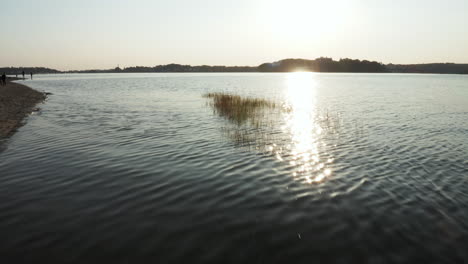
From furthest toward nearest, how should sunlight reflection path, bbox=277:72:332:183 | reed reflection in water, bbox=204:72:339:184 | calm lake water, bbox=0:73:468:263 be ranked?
reed reflection in water, bbox=204:72:339:184, sunlight reflection path, bbox=277:72:332:183, calm lake water, bbox=0:73:468:263

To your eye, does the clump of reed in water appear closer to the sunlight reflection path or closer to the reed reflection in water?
the reed reflection in water

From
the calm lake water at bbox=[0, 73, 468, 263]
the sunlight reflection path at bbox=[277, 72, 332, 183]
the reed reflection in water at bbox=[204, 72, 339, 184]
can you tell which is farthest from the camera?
the reed reflection in water at bbox=[204, 72, 339, 184]

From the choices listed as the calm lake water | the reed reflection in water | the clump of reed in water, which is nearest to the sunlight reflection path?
the reed reflection in water

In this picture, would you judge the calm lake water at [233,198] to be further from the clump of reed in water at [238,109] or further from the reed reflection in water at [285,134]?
the clump of reed in water at [238,109]

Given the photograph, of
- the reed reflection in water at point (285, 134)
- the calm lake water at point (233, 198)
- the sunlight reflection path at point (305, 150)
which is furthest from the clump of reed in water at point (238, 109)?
the calm lake water at point (233, 198)

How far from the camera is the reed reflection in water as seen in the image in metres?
12.9

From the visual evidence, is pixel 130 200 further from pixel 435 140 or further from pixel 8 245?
pixel 435 140

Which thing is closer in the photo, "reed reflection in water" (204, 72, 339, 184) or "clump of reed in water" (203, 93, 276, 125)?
"reed reflection in water" (204, 72, 339, 184)

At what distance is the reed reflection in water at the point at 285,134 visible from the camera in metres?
12.9

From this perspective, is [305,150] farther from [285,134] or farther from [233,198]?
[233,198]

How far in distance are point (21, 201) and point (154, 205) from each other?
4.20 m

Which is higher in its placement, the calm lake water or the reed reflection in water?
the reed reflection in water

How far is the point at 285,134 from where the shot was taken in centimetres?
2014

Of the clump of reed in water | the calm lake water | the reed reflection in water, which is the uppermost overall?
the clump of reed in water
